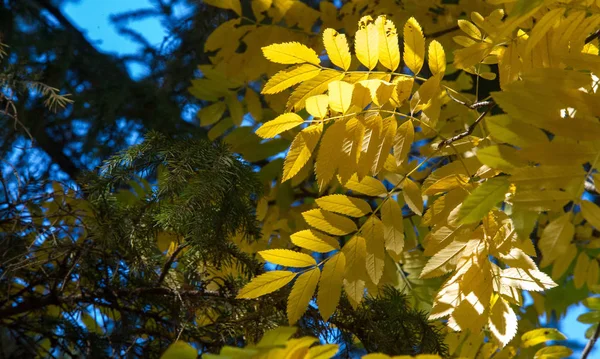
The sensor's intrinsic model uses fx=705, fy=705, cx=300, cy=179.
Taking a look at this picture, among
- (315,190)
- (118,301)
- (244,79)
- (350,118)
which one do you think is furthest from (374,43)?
(315,190)

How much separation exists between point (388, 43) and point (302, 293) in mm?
354

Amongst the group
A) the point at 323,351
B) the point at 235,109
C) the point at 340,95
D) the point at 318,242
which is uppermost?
the point at 235,109

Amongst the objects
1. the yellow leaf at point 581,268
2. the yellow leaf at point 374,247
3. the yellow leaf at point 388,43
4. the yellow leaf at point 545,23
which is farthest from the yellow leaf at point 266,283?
the yellow leaf at point 581,268

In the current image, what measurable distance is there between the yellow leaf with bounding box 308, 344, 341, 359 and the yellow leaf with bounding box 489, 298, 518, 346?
A: 0.34 metres

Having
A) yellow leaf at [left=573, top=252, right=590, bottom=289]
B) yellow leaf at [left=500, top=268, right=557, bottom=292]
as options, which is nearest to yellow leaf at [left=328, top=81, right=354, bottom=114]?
yellow leaf at [left=500, top=268, right=557, bottom=292]

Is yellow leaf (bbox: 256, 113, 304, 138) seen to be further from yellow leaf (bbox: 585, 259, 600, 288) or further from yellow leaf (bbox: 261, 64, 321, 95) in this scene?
yellow leaf (bbox: 585, 259, 600, 288)

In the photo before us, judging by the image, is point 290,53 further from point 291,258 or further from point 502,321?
point 502,321

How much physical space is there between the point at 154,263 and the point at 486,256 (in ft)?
1.59

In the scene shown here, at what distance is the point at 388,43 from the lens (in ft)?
3.12

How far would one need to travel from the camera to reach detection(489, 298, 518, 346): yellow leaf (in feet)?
3.01

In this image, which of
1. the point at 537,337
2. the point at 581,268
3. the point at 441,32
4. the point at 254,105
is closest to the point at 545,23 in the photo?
the point at 537,337

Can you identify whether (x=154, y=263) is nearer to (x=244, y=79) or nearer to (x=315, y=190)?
(x=244, y=79)

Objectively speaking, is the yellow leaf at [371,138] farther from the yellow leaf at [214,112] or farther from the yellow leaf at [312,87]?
the yellow leaf at [214,112]

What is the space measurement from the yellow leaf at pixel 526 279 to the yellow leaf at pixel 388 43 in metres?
0.32
